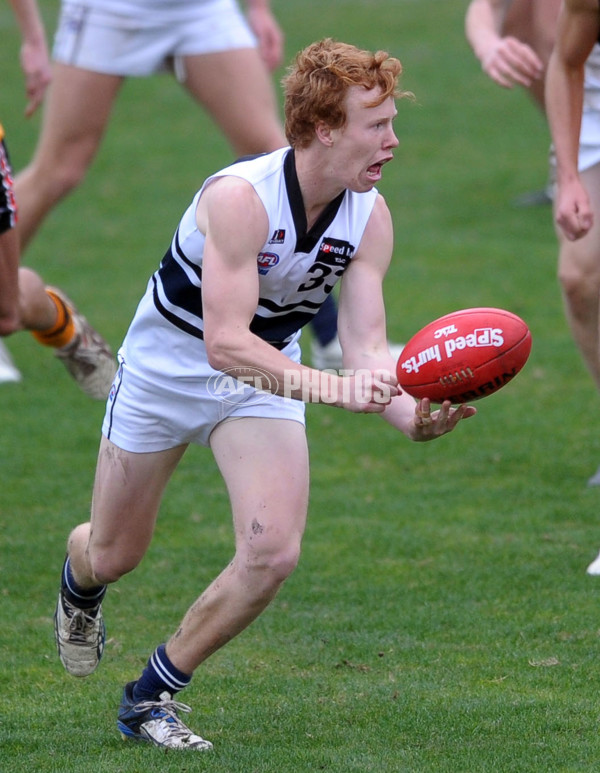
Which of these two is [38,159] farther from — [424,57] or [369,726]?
[424,57]

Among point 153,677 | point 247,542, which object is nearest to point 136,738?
point 153,677

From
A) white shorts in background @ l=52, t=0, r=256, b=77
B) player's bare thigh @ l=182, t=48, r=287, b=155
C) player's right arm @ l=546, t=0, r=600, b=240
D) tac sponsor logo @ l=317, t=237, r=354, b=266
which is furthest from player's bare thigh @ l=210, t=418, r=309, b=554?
white shorts in background @ l=52, t=0, r=256, b=77

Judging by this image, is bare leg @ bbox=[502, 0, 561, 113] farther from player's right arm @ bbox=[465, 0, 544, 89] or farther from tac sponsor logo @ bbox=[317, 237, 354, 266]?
tac sponsor logo @ bbox=[317, 237, 354, 266]

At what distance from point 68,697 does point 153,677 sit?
0.47 meters

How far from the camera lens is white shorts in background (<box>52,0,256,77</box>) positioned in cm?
667

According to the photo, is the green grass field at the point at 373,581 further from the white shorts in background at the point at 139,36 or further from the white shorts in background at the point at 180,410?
the white shorts in background at the point at 139,36

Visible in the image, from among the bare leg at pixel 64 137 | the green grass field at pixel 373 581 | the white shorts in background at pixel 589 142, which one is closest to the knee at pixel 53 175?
the bare leg at pixel 64 137

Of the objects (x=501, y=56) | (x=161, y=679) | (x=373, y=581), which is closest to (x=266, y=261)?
(x=161, y=679)

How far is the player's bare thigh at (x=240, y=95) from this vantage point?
21.6ft

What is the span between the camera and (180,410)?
3.86 meters

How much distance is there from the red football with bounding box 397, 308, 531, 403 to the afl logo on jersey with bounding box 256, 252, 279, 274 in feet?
1.44

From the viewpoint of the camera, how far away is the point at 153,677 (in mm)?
3838

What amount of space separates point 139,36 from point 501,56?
2.07 m

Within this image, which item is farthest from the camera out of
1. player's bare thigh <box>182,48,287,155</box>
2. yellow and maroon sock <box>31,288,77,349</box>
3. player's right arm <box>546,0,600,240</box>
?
player's bare thigh <box>182,48,287,155</box>
